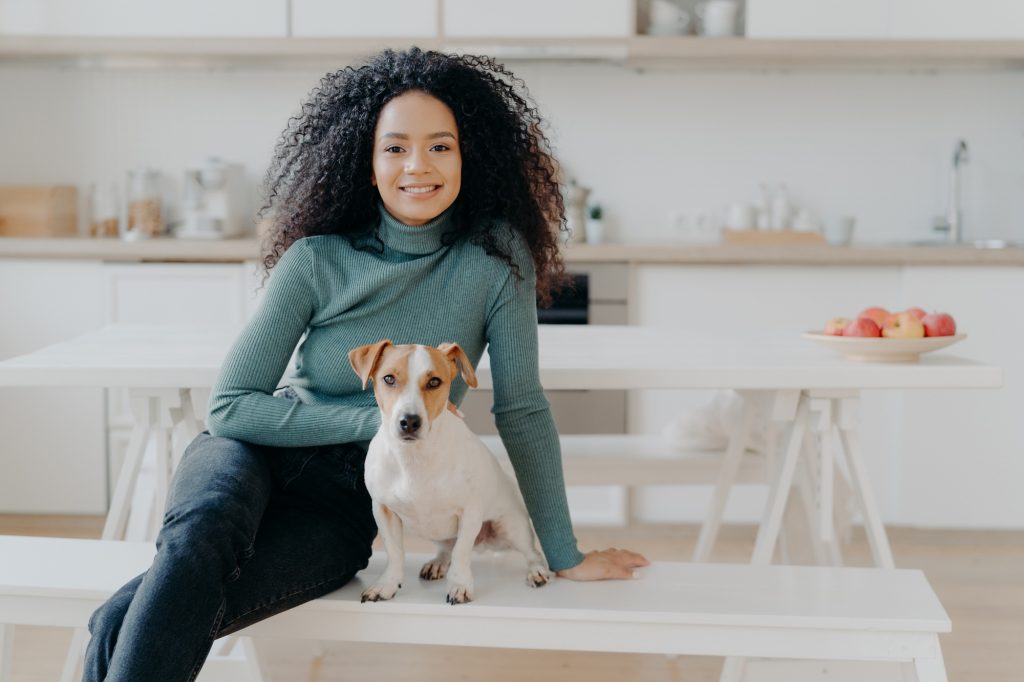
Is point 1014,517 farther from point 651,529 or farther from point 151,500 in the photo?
point 151,500

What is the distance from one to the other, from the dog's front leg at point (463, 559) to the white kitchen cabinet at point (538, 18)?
2.46 meters

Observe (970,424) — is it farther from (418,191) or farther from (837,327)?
(418,191)

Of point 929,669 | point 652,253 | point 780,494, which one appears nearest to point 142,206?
point 652,253

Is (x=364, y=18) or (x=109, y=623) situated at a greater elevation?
(x=364, y=18)

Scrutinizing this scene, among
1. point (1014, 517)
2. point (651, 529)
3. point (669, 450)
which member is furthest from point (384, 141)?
point (1014, 517)

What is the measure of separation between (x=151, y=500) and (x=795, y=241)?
2.34 metres

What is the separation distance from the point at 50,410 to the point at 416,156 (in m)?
2.43

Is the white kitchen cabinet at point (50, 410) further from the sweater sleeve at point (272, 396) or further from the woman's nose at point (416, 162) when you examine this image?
the woman's nose at point (416, 162)

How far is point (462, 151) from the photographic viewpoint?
6.38 feet

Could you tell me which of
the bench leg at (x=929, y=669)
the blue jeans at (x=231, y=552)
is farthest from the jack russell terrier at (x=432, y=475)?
the bench leg at (x=929, y=669)

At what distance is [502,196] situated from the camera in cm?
196

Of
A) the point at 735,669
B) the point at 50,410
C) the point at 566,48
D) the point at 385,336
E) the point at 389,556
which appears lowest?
the point at 735,669

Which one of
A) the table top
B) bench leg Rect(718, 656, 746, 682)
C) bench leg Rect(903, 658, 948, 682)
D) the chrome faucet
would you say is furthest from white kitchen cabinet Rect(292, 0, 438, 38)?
bench leg Rect(903, 658, 948, 682)

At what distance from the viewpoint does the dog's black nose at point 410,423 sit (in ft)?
4.77
